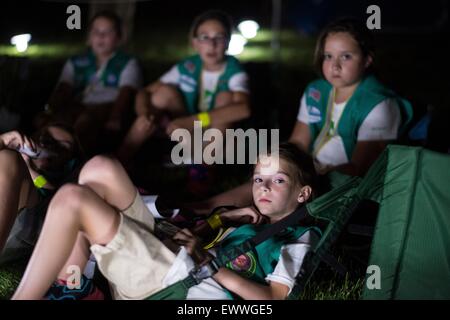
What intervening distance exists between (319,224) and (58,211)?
47.1 inches

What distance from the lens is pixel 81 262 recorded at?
266 cm

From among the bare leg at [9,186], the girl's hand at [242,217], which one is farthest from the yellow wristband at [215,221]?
the bare leg at [9,186]

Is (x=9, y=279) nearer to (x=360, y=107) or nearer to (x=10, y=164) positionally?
(x=10, y=164)

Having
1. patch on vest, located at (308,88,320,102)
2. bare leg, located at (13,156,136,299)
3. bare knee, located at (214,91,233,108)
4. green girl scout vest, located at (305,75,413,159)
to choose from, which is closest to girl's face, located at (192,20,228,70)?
bare knee, located at (214,91,233,108)

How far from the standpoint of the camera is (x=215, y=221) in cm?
312

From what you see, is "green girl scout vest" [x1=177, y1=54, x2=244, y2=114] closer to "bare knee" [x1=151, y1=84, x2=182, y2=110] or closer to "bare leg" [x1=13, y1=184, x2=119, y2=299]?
"bare knee" [x1=151, y1=84, x2=182, y2=110]

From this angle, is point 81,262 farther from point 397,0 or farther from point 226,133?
point 397,0

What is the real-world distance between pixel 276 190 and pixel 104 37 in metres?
2.30

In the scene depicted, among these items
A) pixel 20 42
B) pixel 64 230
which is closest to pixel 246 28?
pixel 20 42

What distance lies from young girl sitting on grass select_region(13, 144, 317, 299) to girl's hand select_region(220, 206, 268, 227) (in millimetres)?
106

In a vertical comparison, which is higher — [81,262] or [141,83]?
[141,83]

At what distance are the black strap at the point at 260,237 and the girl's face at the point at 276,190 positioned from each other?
0.23m
